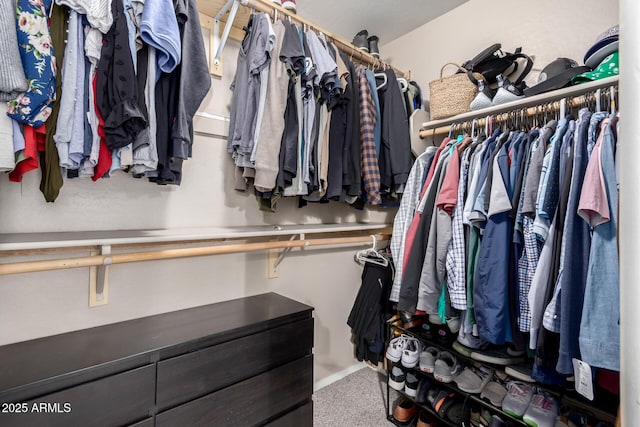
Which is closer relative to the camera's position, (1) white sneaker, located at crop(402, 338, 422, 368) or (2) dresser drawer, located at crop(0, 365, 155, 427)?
(2) dresser drawer, located at crop(0, 365, 155, 427)

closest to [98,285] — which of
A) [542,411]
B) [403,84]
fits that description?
[542,411]

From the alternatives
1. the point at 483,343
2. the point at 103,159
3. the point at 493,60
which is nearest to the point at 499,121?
the point at 493,60

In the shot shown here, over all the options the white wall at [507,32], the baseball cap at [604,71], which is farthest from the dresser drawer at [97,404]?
the white wall at [507,32]

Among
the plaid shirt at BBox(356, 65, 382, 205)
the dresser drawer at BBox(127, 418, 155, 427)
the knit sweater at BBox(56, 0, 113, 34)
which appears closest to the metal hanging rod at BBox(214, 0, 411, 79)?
the plaid shirt at BBox(356, 65, 382, 205)

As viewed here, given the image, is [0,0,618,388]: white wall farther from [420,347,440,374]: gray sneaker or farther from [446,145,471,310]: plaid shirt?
[446,145,471,310]: plaid shirt

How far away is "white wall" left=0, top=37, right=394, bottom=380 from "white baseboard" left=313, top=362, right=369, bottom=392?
0.10 ft

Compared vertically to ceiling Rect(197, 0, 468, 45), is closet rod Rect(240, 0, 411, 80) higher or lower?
lower

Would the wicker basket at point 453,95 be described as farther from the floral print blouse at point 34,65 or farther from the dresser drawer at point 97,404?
the dresser drawer at point 97,404

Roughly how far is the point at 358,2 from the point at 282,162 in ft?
4.24

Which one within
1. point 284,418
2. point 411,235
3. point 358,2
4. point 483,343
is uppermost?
point 358,2

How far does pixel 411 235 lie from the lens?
1524mm

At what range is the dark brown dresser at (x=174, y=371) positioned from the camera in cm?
88

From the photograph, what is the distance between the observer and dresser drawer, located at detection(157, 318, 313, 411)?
1066 millimetres

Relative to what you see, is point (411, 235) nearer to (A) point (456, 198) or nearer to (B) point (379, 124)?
(A) point (456, 198)
